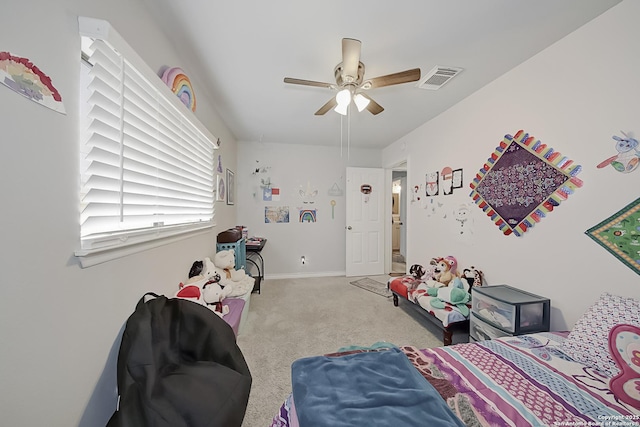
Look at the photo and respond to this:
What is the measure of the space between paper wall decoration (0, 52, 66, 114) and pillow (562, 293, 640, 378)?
259cm

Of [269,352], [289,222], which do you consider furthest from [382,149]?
[269,352]

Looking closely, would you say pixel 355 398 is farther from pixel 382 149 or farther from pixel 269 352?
pixel 382 149

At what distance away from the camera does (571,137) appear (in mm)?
1583

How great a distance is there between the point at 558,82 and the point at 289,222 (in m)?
3.62

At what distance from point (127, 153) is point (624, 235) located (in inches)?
114

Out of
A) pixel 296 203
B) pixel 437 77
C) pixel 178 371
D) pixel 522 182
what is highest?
pixel 437 77

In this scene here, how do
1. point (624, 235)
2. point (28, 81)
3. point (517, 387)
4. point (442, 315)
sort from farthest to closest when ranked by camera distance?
point (442, 315) → point (624, 235) → point (517, 387) → point (28, 81)

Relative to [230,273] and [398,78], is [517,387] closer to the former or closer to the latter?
[398,78]

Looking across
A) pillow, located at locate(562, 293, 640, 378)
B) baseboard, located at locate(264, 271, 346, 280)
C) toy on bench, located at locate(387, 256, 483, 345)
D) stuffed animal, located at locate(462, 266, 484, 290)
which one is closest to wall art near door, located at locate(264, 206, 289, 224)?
baseboard, located at locate(264, 271, 346, 280)

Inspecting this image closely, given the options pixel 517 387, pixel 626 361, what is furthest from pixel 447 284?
pixel 517 387

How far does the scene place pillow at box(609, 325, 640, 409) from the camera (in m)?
0.91

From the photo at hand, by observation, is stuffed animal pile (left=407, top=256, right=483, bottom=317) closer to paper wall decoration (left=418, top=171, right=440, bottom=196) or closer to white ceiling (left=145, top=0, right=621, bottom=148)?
paper wall decoration (left=418, top=171, right=440, bottom=196)

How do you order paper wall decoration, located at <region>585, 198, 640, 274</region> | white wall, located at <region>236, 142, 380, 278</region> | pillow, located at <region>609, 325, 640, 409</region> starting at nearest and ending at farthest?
pillow, located at <region>609, 325, 640, 409</region> → paper wall decoration, located at <region>585, 198, 640, 274</region> → white wall, located at <region>236, 142, 380, 278</region>

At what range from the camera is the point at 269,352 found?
196 cm
